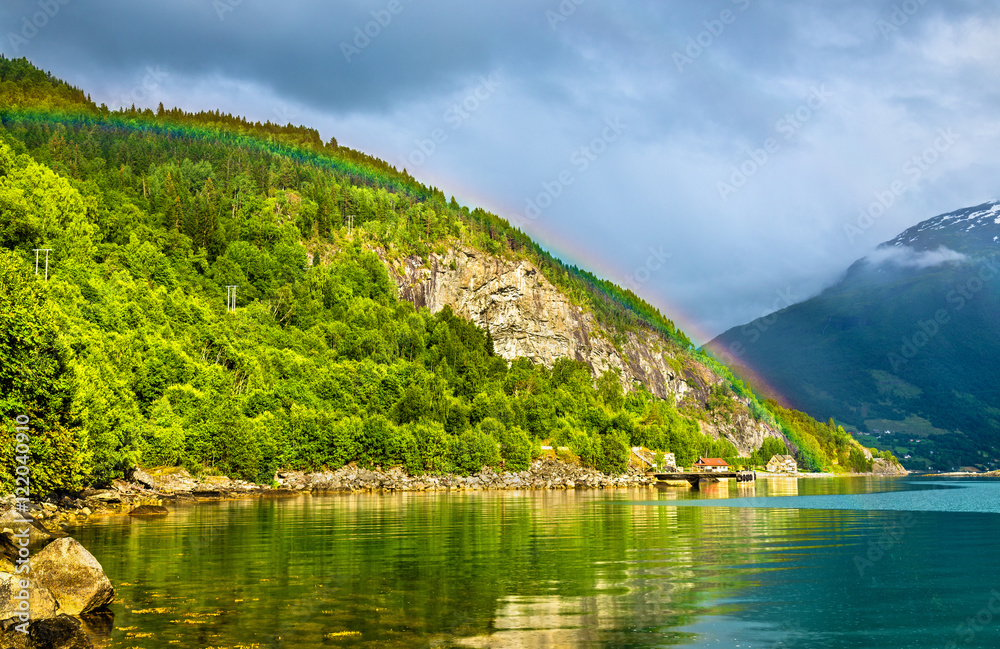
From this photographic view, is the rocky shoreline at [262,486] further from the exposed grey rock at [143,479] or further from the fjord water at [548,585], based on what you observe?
the fjord water at [548,585]

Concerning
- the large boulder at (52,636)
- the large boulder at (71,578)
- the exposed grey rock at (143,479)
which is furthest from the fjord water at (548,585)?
the exposed grey rock at (143,479)

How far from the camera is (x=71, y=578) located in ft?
82.2

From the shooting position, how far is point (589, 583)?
30.9m

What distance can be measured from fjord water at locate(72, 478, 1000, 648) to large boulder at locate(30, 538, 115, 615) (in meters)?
1.08

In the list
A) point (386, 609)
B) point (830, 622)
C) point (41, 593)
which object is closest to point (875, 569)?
point (830, 622)

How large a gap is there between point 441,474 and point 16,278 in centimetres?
10909

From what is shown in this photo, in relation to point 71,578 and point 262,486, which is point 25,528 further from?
point 262,486

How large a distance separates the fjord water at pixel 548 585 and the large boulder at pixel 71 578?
1081 mm

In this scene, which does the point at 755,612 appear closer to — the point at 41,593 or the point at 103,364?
the point at 41,593

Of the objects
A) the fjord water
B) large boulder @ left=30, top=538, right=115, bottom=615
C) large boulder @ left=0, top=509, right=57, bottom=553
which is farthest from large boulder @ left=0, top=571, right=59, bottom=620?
large boulder @ left=0, top=509, right=57, bottom=553

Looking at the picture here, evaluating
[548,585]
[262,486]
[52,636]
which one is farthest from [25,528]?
[262,486]

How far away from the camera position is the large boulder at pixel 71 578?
24531mm

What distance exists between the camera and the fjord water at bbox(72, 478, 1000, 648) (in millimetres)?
21688

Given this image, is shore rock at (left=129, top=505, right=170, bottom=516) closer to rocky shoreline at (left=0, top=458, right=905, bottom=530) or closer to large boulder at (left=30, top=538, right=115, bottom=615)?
rocky shoreline at (left=0, top=458, right=905, bottom=530)
